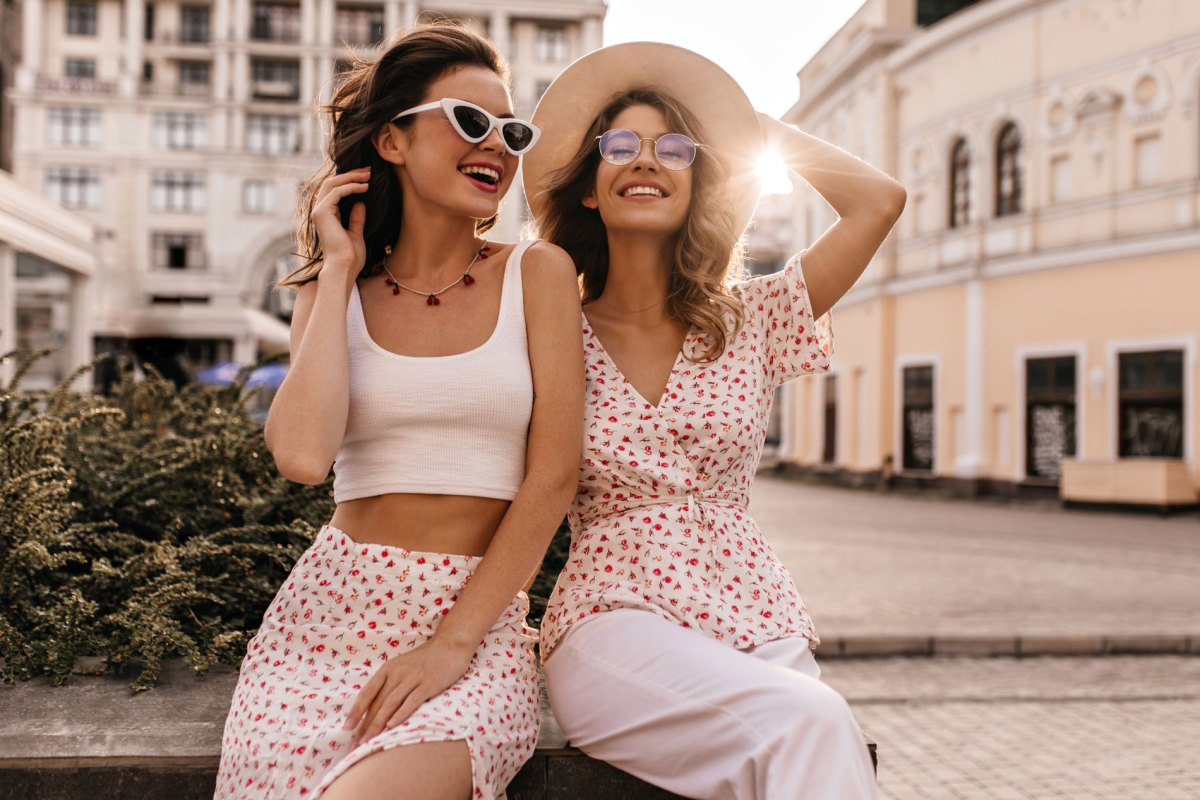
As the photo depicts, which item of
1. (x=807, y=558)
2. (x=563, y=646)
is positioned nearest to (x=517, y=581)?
(x=563, y=646)

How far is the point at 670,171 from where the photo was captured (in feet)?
8.94

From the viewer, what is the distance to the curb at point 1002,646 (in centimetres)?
695

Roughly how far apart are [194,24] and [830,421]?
37380mm

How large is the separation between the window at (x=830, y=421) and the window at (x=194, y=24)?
36.2 meters

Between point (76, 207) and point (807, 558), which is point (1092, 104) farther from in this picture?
point (76, 207)

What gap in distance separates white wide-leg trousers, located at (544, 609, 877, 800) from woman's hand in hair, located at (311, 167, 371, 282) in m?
0.89

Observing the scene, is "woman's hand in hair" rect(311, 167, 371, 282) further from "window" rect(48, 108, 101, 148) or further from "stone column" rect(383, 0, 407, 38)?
"window" rect(48, 108, 101, 148)

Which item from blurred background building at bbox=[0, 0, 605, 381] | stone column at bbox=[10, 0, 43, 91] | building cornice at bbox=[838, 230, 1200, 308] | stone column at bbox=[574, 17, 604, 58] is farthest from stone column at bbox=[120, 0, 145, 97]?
building cornice at bbox=[838, 230, 1200, 308]

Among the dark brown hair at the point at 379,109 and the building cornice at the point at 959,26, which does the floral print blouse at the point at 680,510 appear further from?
the building cornice at the point at 959,26

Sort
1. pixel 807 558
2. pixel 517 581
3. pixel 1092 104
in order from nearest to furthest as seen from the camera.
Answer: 1. pixel 517 581
2. pixel 807 558
3. pixel 1092 104

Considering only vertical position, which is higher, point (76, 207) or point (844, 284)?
point (76, 207)

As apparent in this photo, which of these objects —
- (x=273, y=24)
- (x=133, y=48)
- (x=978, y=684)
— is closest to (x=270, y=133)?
(x=273, y=24)

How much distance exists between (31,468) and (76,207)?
→ 53661 mm

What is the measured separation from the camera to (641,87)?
2.85 meters
